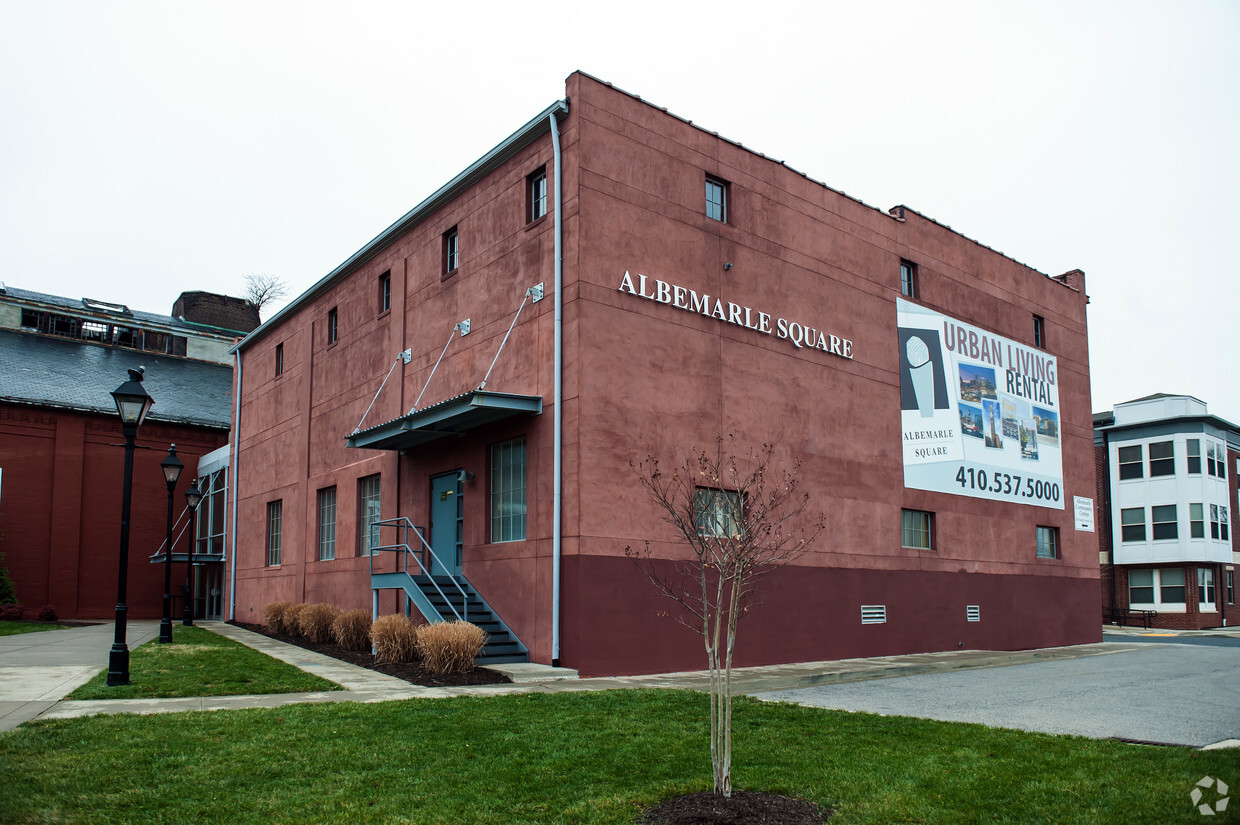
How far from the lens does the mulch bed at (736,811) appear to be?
6109mm

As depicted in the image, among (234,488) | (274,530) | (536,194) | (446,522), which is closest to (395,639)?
(446,522)

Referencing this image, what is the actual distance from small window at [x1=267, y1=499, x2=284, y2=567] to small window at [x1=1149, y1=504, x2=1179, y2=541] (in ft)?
114

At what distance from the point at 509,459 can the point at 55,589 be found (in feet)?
76.8

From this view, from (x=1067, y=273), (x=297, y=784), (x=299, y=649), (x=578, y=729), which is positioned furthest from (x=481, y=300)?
(x=1067, y=273)

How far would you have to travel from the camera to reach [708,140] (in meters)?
17.8

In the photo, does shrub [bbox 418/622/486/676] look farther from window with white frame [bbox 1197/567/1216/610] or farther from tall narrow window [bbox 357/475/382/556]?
window with white frame [bbox 1197/567/1216/610]

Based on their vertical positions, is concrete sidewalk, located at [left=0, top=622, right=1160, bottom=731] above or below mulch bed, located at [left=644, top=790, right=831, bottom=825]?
below

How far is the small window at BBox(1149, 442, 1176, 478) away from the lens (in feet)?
133

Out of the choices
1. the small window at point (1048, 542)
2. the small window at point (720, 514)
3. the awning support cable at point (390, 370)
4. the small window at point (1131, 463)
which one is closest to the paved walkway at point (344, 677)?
the small window at point (720, 514)

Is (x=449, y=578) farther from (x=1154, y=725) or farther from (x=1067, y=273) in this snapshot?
(x=1067, y=273)

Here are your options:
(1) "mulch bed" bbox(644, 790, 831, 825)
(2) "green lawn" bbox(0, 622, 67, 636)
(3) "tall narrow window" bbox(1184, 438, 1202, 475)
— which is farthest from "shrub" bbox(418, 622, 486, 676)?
(3) "tall narrow window" bbox(1184, 438, 1202, 475)

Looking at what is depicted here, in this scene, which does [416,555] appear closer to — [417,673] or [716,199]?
[417,673]

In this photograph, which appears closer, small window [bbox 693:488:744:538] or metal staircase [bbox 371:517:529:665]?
small window [bbox 693:488:744:538]

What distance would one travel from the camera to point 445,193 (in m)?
19.3
